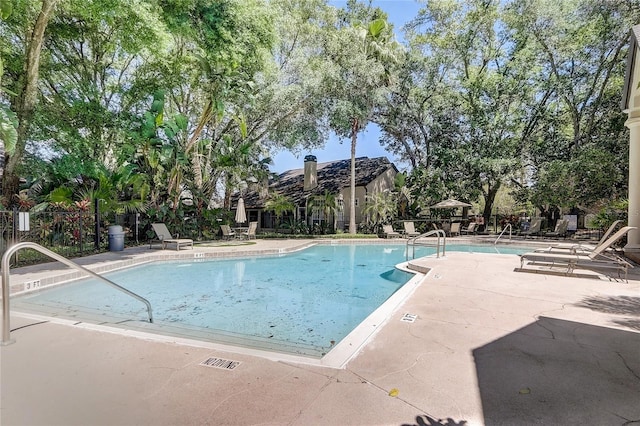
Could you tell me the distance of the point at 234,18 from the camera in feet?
44.9

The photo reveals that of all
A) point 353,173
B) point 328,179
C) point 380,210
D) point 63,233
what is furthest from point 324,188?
point 63,233

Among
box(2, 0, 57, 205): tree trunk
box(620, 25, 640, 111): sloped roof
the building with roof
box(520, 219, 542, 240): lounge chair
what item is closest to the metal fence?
box(2, 0, 57, 205): tree trunk

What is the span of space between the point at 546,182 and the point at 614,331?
1896 centimetres

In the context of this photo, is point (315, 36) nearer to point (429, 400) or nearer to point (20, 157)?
point (20, 157)

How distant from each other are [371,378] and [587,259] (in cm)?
783

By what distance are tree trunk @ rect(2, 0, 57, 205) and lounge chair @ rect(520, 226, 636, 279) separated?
657 inches

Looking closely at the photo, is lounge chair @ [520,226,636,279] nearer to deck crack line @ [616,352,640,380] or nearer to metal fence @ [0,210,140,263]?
deck crack line @ [616,352,640,380]

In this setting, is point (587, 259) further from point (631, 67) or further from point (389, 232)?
point (389, 232)

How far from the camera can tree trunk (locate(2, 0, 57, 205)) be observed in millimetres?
11236

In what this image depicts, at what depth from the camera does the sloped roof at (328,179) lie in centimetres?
2550

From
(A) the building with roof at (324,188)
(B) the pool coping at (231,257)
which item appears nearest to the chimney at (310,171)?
(A) the building with roof at (324,188)

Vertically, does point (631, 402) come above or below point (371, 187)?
below

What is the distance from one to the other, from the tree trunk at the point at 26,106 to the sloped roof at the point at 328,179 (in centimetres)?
1562

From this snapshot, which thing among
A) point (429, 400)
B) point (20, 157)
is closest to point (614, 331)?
point (429, 400)
